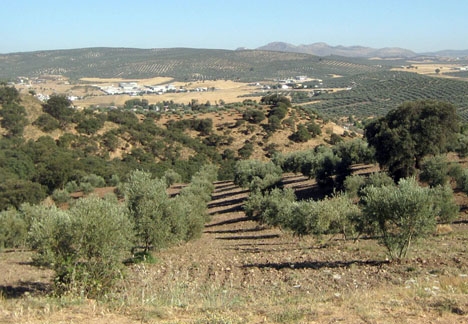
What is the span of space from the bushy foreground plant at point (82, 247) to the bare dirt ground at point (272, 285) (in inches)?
28.9

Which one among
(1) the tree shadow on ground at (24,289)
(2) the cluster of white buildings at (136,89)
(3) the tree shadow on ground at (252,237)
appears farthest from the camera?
(2) the cluster of white buildings at (136,89)

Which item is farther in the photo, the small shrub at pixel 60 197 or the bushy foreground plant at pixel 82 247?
the small shrub at pixel 60 197

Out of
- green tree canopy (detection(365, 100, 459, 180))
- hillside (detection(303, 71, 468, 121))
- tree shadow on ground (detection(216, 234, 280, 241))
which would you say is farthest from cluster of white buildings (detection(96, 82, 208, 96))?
tree shadow on ground (detection(216, 234, 280, 241))

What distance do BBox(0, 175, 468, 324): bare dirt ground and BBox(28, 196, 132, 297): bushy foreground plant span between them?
73 cm

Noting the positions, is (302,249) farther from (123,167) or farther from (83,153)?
(83,153)

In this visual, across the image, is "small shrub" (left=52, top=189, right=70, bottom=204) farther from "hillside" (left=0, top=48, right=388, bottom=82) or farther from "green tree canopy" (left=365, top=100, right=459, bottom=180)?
"hillside" (left=0, top=48, right=388, bottom=82)

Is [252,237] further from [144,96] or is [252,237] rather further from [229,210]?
[144,96]

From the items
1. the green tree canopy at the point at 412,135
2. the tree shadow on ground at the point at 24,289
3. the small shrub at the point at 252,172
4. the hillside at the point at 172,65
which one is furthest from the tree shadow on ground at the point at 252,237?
the hillside at the point at 172,65

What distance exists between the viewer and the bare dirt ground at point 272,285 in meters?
8.01

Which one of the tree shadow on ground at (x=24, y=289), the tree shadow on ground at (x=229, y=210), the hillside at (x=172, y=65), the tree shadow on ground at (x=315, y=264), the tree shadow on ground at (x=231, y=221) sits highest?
the hillside at (x=172, y=65)

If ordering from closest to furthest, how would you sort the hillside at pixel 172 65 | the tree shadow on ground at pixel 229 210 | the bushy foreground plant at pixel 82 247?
the bushy foreground plant at pixel 82 247 < the tree shadow on ground at pixel 229 210 < the hillside at pixel 172 65

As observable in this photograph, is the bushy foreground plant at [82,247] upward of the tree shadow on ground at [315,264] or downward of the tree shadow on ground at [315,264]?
upward

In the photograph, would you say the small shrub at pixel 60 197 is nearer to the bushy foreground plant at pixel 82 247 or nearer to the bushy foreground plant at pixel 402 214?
the bushy foreground plant at pixel 82 247

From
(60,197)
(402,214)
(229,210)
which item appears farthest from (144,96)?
(402,214)
